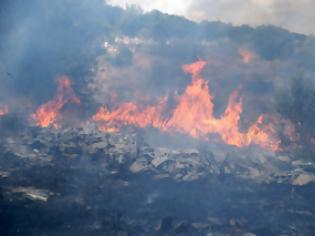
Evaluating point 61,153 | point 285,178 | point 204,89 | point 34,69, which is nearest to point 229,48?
point 204,89

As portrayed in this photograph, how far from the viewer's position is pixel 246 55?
44188mm

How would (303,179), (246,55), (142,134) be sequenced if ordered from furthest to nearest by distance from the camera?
1. (246,55)
2. (142,134)
3. (303,179)

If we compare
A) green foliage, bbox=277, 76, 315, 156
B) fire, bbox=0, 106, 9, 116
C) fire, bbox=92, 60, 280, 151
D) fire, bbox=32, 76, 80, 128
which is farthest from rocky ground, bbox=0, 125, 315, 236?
fire, bbox=0, 106, 9, 116

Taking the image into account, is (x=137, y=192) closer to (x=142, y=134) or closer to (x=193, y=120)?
(x=142, y=134)

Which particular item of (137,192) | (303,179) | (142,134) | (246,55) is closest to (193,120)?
(142,134)

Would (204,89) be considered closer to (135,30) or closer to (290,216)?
(135,30)

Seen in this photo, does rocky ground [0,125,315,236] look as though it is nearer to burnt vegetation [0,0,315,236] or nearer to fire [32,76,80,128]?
burnt vegetation [0,0,315,236]

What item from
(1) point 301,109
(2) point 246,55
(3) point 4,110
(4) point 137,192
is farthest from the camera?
(2) point 246,55

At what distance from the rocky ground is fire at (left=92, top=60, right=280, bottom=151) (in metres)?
8.69

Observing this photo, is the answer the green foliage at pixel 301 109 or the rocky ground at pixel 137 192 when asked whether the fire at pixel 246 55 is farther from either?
the rocky ground at pixel 137 192

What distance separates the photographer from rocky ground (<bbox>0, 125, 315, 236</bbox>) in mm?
16828

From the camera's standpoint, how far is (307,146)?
97.0 feet

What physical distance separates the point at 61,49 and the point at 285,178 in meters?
26.7

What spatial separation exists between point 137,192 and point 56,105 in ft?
63.0
